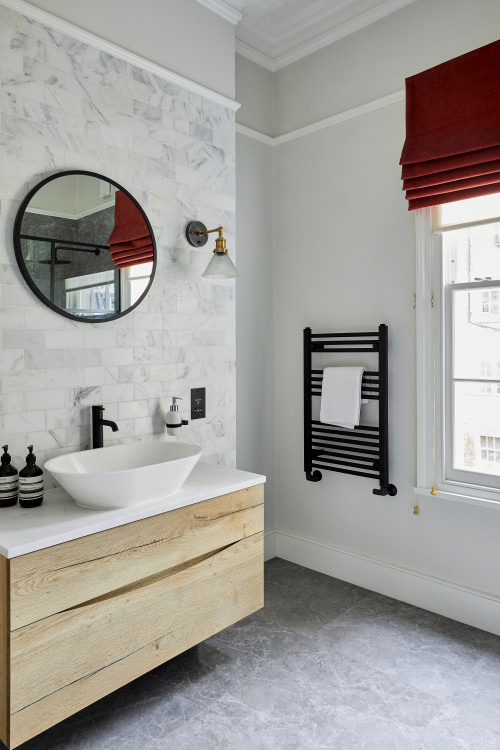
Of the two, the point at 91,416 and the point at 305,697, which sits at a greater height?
the point at 91,416

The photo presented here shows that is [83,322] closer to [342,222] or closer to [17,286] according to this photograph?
[17,286]

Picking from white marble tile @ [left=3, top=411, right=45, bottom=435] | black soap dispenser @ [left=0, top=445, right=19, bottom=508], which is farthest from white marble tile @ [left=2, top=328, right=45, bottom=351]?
black soap dispenser @ [left=0, top=445, right=19, bottom=508]

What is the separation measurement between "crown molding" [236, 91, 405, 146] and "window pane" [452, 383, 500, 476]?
1.40 meters

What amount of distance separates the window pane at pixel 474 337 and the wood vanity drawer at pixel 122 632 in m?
1.18

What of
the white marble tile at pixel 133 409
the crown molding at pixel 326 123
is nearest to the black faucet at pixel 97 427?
the white marble tile at pixel 133 409

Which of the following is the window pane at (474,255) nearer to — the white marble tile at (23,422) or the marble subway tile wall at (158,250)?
the marble subway tile wall at (158,250)

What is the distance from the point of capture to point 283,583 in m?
2.74

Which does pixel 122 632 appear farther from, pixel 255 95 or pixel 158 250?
pixel 255 95

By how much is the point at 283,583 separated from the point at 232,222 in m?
1.88

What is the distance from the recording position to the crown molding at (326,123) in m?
2.51

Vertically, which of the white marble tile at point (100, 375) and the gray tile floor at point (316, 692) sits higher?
the white marble tile at point (100, 375)

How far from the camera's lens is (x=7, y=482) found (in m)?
1.63

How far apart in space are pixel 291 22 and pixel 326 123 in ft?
1.76

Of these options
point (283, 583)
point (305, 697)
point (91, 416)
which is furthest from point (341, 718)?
point (91, 416)
